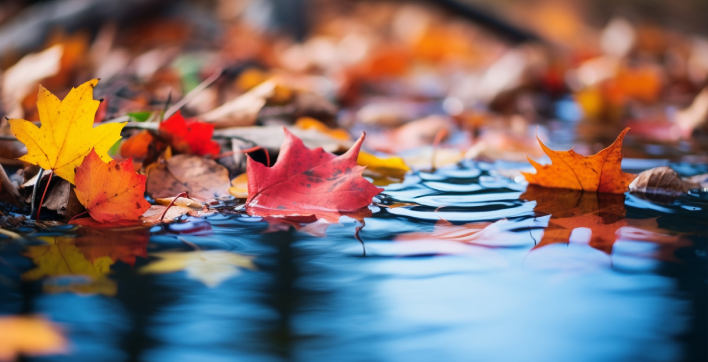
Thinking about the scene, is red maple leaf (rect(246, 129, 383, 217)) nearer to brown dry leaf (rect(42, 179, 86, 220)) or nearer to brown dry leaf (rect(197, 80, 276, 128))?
brown dry leaf (rect(42, 179, 86, 220))

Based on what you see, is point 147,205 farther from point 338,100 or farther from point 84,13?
point 84,13

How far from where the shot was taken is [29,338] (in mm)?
492

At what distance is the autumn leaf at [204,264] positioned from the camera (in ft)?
2.05

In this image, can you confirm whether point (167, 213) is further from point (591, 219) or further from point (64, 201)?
point (591, 219)

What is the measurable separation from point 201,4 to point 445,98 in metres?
3.67

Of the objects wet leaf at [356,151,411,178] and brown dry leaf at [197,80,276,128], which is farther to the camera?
brown dry leaf at [197,80,276,128]

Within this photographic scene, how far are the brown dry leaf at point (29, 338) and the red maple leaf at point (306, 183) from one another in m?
0.36

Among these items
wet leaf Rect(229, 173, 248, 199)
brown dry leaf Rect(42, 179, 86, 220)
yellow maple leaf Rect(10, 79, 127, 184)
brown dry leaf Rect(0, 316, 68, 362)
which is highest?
yellow maple leaf Rect(10, 79, 127, 184)

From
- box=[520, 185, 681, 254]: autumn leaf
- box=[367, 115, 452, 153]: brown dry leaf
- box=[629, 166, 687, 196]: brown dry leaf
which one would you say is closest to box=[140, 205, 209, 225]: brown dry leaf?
box=[520, 185, 681, 254]: autumn leaf

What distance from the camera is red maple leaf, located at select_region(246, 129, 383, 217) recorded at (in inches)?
32.2

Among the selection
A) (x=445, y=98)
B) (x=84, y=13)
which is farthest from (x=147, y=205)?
(x=84, y=13)

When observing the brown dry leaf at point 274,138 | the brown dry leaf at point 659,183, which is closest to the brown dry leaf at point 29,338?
the brown dry leaf at point 274,138

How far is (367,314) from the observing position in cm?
55

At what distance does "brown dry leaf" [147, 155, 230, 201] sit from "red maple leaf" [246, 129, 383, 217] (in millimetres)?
129
